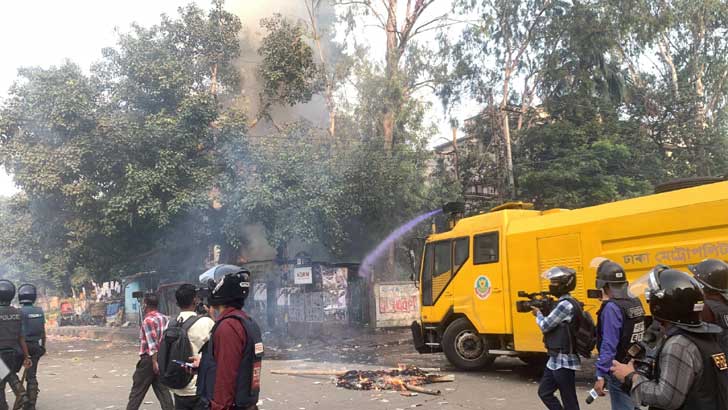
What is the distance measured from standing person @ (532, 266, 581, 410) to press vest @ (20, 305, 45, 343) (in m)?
5.92

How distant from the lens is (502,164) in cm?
2336

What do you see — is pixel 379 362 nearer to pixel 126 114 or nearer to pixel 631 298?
pixel 631 298

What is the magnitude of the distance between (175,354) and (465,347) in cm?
655

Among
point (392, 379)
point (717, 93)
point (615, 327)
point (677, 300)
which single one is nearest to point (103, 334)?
point (392, 379)

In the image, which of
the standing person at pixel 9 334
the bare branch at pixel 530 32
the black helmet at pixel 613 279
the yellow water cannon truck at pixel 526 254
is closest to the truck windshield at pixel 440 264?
the yellow water cannon truck at pixel 526 254

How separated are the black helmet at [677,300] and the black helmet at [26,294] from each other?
6983 millimetres

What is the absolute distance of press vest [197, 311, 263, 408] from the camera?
3.03 meters

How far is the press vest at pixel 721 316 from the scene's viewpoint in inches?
124

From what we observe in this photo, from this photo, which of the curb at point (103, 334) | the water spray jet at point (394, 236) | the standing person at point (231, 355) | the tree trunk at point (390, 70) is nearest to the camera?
the standing person at point (231, 355)

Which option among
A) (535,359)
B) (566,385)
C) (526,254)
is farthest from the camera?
(535,359)

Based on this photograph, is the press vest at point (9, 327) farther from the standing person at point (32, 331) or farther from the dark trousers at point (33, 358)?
the dark trousers at point (33, 358)

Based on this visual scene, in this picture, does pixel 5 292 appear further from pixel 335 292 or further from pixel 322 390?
pixel 335 292

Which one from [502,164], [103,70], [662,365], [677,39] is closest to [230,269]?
[662,365]

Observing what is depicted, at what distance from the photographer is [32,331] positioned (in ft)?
22.5
